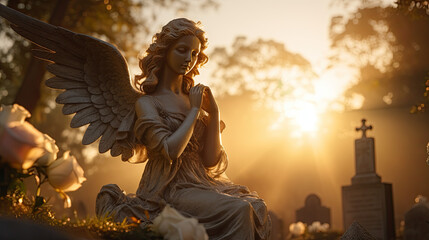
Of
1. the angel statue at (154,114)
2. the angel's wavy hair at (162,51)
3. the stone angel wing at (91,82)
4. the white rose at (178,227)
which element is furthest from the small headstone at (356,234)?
the white rose at (178,227)

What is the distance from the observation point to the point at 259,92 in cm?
3020

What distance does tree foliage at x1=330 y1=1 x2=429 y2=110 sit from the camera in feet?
89.2

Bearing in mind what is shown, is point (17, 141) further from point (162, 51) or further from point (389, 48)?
point (389, 48)

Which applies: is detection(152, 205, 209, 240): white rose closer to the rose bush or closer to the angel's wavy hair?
the rose bush

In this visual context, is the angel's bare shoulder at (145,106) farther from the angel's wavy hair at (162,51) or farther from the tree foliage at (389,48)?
the tree foliage at (389,48)

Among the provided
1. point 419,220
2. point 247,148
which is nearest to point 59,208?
point 247,148

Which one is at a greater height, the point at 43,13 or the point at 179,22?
the point at 43,13

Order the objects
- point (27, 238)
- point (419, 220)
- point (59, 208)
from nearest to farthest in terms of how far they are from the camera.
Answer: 1. point (27, 238)
2. point (419, 220)
3. point (59, 208)

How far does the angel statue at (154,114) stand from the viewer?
16.1 feet

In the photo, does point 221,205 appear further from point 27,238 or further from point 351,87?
point 351,87

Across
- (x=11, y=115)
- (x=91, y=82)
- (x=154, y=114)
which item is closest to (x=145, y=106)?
(x=154, y=114)

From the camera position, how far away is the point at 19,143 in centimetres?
285

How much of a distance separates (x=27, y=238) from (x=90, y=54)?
148 inches

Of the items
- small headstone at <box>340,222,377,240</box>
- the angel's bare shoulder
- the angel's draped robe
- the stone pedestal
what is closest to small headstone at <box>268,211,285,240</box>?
the stone pedestal
